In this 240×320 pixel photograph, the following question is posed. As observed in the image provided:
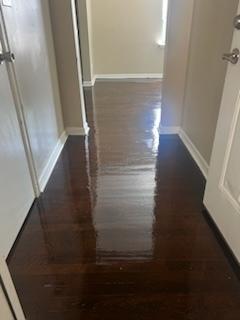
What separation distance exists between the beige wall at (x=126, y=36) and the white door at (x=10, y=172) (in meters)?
3.81

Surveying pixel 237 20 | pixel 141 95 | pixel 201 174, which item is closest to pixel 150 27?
pixel 141 95

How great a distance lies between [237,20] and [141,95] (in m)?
2.86

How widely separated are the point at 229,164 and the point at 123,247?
0.70 metres

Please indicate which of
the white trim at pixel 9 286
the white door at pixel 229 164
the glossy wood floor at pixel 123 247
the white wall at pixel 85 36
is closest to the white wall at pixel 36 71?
the glossy wood floor at pixel 123 247

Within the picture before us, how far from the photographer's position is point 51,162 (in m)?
2.13

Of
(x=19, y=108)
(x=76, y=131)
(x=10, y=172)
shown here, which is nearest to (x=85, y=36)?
(x=76, y=131)

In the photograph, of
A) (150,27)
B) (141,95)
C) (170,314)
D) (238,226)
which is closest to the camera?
(170,314)

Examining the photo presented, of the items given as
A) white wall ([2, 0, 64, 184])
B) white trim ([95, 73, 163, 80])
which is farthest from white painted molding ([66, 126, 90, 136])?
white trim ([95, 73, 163, 80])

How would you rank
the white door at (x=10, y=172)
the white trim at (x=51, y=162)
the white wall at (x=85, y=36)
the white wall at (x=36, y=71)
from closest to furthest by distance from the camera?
1. the white door at (x=10, y=172)
2. the white wall at (x=36, y=71)
3. the white trim at (x=51, y=162)
4. the white wall at (x=85, y=36)

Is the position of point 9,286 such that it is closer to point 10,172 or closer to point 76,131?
point 10,172

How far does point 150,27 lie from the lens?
4.70 m

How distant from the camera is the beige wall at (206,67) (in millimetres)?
1654

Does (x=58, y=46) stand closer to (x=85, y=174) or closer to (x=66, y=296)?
(x=85, y=174)

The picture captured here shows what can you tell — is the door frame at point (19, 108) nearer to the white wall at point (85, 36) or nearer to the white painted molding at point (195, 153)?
the white painted molding at point (195, 153)
